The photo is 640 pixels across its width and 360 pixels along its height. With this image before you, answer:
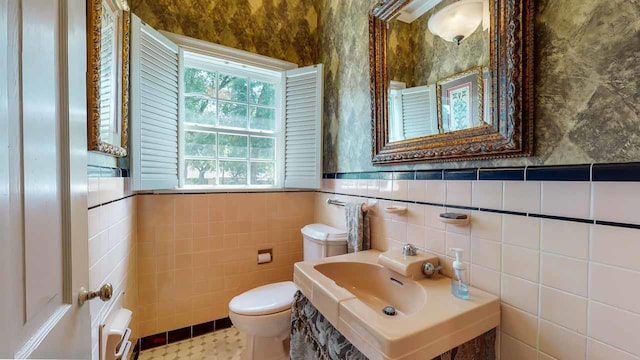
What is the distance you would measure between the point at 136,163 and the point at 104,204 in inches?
16.7

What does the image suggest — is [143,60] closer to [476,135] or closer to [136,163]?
[136,163]

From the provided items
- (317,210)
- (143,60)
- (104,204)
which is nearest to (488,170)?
(317,210)

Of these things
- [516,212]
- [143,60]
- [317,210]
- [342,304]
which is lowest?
[342,304]

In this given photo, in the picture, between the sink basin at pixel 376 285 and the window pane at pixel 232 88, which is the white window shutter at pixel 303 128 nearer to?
the window pane at pixel 232 88

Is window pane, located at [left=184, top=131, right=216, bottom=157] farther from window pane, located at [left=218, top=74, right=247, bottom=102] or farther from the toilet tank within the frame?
the toilet tank

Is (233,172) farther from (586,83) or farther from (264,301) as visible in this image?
(586,83)

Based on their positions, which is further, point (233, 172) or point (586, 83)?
point (233, 172)

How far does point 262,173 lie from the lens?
225 centimetres

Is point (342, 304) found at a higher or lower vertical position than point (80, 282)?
lower

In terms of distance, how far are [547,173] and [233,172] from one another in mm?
1948

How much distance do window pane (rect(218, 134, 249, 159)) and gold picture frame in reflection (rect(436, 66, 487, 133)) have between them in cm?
154

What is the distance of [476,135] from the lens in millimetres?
1021

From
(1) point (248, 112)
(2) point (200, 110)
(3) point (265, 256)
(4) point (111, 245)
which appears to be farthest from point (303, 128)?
(4) point (111, 245)

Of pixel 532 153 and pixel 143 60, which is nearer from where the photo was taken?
pixel 532 153
